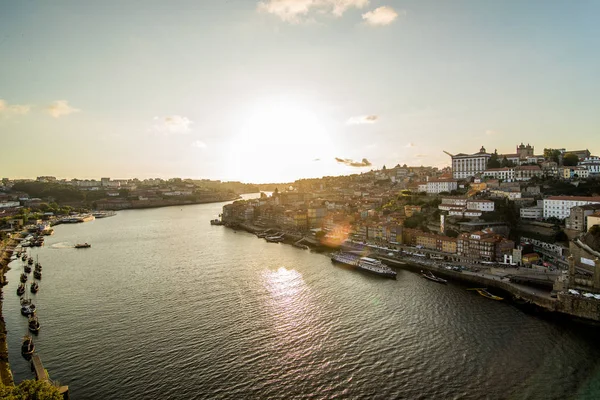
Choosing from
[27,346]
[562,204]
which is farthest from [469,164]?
[27,346]

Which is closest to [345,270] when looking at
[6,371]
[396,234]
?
[396,234]

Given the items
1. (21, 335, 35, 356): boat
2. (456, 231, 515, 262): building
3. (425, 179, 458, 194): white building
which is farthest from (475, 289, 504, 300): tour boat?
(425, 179, 458, 194): white building

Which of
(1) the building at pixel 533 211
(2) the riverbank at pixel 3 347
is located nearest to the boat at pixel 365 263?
(1) the building at pixel 533 211

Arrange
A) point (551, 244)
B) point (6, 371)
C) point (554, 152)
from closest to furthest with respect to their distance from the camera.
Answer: point (6, 371)
point (551, 244)
point (554, 152)

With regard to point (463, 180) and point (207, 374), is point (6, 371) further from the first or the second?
point (463, 180)

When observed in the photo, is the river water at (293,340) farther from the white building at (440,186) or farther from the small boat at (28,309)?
the white building at (440,186)

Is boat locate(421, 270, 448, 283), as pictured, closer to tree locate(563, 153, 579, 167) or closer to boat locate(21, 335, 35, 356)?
boat locate(21, 335, 35, 356)
